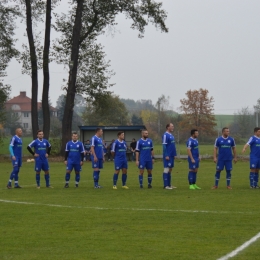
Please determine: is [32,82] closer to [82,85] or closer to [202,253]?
[82,85]

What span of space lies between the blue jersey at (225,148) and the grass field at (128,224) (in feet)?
3.57

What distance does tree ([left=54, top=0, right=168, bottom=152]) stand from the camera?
4891 centimetres

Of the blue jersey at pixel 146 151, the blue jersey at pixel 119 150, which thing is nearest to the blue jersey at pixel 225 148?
the blue jersey at pixel 146 151

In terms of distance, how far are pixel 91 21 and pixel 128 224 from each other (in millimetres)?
40625

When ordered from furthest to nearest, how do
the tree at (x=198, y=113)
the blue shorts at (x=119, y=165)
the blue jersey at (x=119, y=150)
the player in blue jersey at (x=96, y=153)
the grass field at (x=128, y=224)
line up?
the tree at (x=198, y=113) → the player in blue jersey at (x=96, y=153) → the blue jersey at (x=119, y=150) → the blue shorts at (x=119, y=165) → the grass field at (x=128, y=224)

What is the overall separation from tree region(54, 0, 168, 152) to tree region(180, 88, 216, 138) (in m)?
11.2

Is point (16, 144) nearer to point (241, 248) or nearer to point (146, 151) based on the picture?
point (146, 151)

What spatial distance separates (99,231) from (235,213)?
363cm

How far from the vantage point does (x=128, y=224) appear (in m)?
12.7

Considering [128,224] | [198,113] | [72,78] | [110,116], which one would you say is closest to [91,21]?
[72,78]

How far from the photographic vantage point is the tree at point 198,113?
191 feet

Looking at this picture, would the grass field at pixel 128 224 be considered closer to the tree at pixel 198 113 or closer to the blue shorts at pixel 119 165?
the blue shorts at pixel 119 165

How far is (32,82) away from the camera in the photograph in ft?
161

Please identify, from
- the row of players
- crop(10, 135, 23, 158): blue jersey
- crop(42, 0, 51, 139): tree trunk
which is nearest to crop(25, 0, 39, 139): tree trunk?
crop(42, 0, 51, 139): tree trunk
